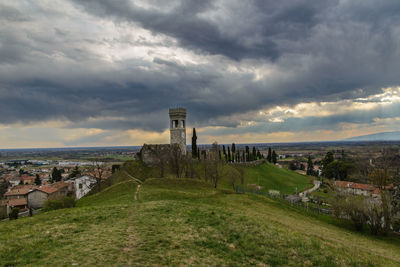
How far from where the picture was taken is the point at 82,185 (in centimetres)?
7481

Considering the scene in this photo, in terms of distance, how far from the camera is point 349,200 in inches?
1299

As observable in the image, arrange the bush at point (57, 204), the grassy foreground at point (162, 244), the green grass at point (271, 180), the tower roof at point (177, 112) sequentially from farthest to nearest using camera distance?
the tower roof at point (177, 112)
the green grass at point (271, 180)
the bush at point (57, 204)
the grassy foreground at point (162, 244)

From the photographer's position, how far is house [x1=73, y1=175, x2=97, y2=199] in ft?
242

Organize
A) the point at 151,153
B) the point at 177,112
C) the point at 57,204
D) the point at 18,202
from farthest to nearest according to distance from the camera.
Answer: the point at 177,112 < the point at 151,153 < the point at 18,202 < the point at 57,204

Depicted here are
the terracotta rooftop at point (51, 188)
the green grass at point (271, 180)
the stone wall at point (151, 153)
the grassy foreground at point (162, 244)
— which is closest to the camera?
the grassy foreground at point (162, 244)

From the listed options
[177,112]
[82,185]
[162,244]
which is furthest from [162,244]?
[82,185]

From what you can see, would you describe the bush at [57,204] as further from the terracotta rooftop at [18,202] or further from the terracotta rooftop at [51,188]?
the terracotta rooftop at [51,188]

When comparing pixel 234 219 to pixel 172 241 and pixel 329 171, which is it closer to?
pixel 172 241

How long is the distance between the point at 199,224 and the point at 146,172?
166ft

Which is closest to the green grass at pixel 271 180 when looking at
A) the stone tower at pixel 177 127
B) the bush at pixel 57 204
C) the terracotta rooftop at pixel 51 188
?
the stone tower at pixel 177 127

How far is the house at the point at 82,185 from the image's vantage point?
73875 millimetres

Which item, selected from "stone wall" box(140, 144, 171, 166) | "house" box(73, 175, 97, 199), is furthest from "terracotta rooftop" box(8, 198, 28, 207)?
"stone wall" box(140, 144, 171, 166)

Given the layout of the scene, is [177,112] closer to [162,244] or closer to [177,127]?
[177,127]

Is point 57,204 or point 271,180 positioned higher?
point 57,204
